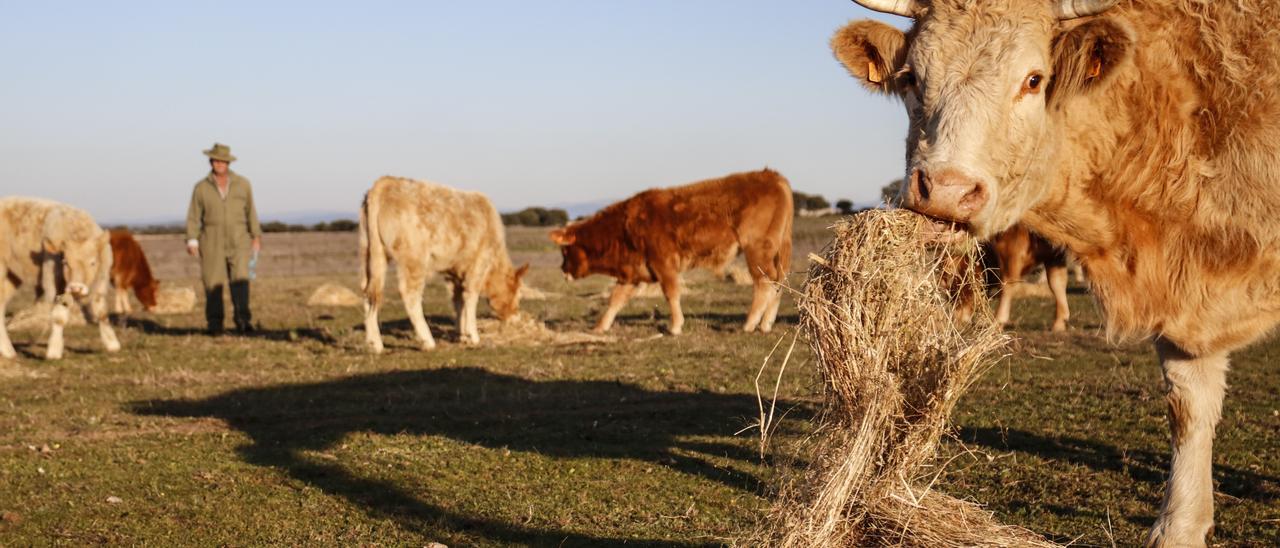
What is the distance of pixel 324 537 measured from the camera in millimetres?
5668

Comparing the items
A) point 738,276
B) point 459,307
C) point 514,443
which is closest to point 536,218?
point 738,276

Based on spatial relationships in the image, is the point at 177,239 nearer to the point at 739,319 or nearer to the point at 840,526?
the point at 739,319

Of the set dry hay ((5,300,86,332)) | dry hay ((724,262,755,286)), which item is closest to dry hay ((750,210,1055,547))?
dry hay ((5,300,86,332))

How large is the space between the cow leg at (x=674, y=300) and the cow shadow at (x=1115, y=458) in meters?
7.28

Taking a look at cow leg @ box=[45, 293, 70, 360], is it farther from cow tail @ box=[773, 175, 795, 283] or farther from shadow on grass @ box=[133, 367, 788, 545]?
cow tail @ box=[773, 175, 795, 283]

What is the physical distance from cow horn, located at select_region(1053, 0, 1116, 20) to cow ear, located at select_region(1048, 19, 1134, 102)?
0.11 m

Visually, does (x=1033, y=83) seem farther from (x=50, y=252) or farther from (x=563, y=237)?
(x=50, y=252)

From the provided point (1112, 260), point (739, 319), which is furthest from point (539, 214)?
point (1112, 260)

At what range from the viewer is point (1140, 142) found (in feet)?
16.4

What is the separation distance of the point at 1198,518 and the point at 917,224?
93.6 inches

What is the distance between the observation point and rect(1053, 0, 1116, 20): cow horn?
4.71 m

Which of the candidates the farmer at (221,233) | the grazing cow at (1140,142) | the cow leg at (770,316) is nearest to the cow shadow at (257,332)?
the farmer at (221,233)

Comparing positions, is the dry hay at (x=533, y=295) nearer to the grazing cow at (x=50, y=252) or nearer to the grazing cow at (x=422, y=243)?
the grazing cow at (x=422, y=243)

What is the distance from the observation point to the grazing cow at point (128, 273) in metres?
19.3
